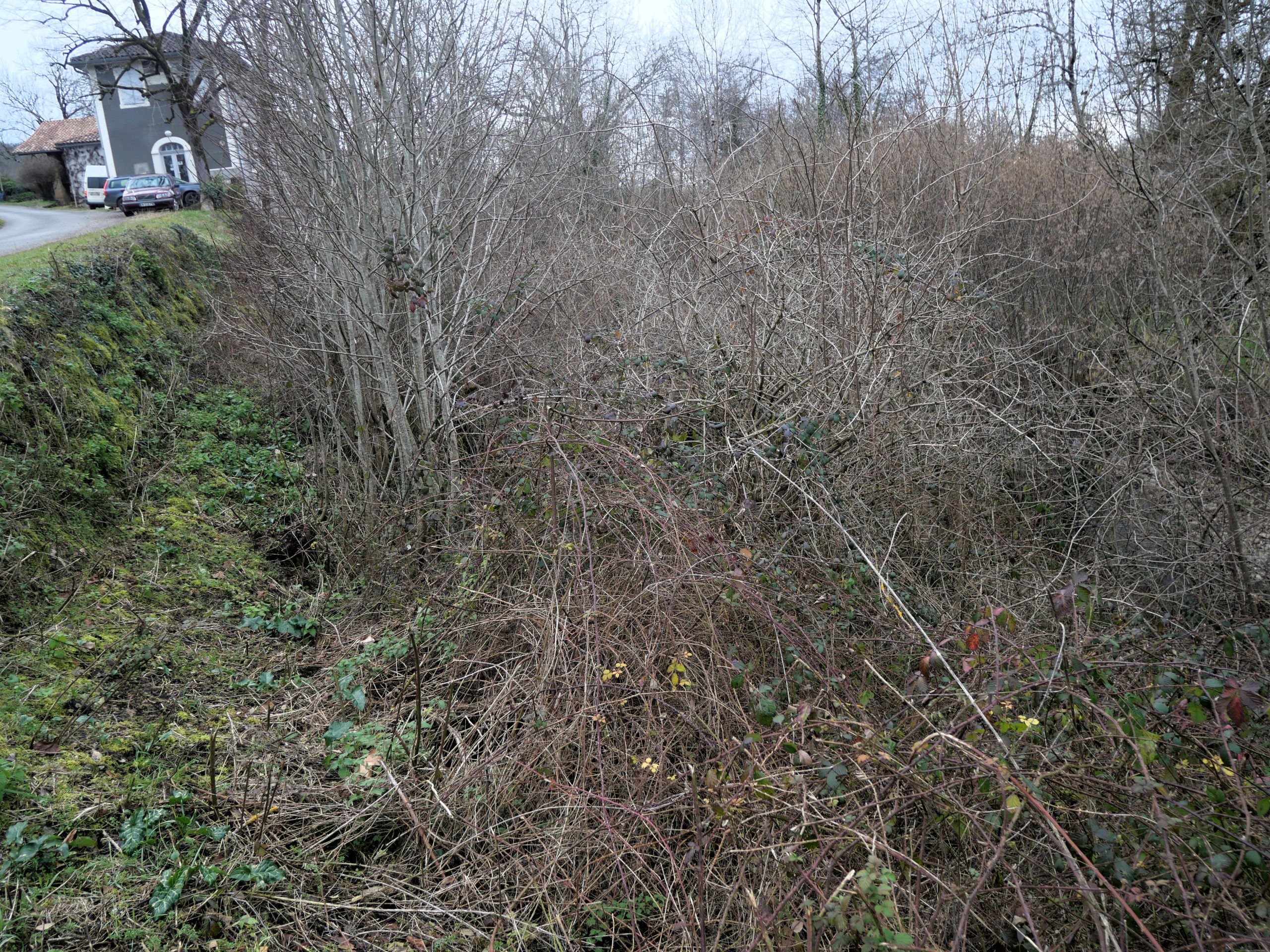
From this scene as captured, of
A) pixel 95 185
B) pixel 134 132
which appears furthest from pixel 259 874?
pixel 95 185

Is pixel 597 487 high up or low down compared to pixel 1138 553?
up

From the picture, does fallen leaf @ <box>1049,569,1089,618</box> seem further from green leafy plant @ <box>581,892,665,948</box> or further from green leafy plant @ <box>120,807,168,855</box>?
green leafy plant @ <box>120,807,168,855</box>

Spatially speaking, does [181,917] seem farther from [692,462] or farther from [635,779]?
[692,462]

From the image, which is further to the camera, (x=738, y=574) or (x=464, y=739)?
(x=464, y=739)

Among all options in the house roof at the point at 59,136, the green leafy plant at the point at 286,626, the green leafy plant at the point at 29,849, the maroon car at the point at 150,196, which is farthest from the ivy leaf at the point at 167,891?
the house roof at the point at 59,136

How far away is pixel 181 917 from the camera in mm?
2928

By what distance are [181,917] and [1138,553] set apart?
17.5 ft

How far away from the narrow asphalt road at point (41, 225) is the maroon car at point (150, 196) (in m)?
0.45

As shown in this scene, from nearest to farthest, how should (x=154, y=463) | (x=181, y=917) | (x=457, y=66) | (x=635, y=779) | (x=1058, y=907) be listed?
(x=1058, y=907)
(x=181, y=917)
(x=635, y=779)
(x=457, y=66)
(x=154, y=463)

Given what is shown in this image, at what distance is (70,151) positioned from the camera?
39875 mm

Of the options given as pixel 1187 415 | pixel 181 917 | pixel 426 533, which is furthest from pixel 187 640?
pixel 1187 415

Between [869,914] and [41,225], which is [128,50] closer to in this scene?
[41,225]

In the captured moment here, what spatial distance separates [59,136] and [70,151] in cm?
172

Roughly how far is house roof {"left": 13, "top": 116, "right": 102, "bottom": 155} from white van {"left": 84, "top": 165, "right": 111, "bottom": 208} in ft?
4.60
